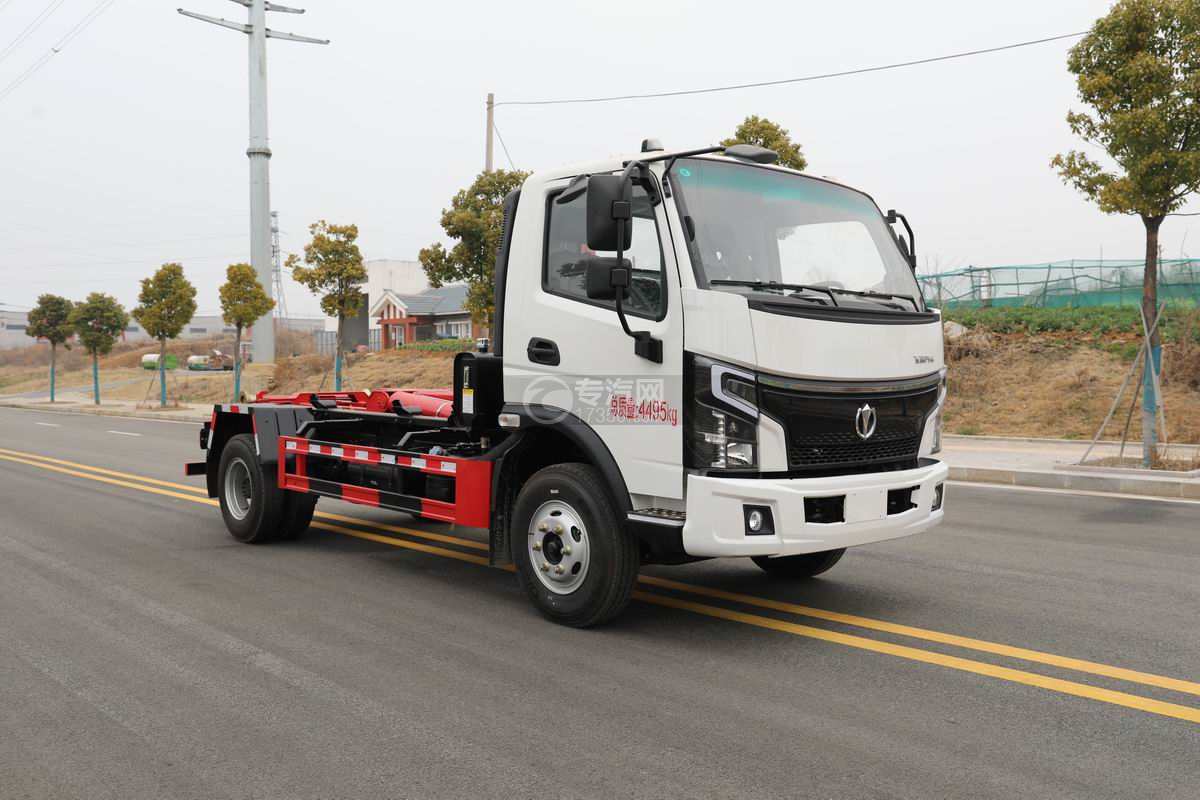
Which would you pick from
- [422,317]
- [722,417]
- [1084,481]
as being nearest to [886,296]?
[722,417]

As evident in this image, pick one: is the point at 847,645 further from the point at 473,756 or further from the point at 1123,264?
the point at 1123,264

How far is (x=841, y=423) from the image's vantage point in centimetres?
487

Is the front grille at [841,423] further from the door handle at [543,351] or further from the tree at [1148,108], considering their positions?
the tree at [1148,108]

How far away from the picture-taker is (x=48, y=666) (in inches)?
182

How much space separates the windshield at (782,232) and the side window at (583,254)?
0.20 meters

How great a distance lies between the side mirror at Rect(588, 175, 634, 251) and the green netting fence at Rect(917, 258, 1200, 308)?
17999 millimetres

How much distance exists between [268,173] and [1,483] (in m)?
41.9

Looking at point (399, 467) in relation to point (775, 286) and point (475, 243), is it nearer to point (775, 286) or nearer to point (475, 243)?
point (775, 286)

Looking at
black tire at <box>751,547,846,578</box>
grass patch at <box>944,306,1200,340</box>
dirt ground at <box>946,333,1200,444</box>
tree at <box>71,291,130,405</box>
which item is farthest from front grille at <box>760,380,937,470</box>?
tree at <box>71,291,130,405</box>

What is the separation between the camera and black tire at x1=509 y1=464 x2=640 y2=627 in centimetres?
493

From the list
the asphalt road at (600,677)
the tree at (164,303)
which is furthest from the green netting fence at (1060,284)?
the tree at (164,303)

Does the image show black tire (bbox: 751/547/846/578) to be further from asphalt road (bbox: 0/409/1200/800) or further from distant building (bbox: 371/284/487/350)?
distant building (bbox: 371/284/487/350)

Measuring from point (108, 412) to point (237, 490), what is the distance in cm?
2774

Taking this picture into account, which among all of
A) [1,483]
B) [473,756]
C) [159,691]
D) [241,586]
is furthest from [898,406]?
[1,483]
